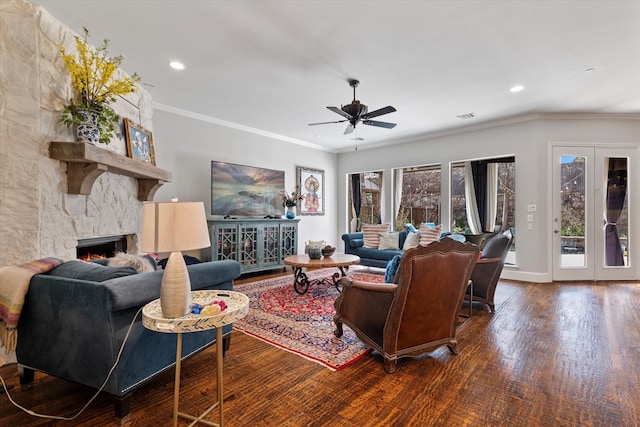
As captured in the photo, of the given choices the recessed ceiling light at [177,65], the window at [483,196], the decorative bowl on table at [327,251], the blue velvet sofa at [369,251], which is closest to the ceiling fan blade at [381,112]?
the decorative bowl on table at [327,251]

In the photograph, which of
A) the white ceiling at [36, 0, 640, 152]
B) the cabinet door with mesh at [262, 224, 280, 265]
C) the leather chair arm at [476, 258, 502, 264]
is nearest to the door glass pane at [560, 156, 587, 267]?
the white ceiling at [36, 0, 640, 152]

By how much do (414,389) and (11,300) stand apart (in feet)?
8.28

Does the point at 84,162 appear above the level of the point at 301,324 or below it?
above

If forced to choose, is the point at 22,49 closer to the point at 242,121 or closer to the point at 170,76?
the point at 170,76

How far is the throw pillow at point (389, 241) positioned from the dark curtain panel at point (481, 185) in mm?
1781

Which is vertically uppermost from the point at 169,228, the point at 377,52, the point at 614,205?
the point at 377,52

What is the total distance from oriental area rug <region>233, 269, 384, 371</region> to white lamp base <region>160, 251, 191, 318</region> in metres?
1.28

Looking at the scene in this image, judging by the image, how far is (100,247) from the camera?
3.43 metres

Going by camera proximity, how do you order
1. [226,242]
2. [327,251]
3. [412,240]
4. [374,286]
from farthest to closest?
[412,240] → [226,242] → [327,251] → [374,286]

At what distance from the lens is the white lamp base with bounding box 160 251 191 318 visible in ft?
5.08

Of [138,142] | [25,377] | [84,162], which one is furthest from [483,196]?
[25,377]

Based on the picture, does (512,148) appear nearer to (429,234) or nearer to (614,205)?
(614,205)

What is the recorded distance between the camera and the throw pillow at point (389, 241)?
5836mm

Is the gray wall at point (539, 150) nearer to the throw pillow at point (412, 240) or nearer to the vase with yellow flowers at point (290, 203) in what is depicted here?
the throw pillow at point (412, 240)
